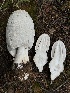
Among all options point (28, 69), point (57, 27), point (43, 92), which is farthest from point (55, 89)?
point (57, 27)

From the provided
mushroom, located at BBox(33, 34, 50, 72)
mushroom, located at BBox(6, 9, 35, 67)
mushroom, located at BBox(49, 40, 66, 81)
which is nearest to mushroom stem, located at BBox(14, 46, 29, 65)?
mushroom, located at BBox(6, 9, 35, 67)

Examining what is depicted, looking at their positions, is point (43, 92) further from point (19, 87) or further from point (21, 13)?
point (21, 13)

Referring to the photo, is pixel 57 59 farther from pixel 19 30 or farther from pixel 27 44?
pixel 19 30

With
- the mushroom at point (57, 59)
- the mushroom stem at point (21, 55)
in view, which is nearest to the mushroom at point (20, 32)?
the mushroom stem at point (21, 55)

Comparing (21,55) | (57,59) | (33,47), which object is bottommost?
(57,59)

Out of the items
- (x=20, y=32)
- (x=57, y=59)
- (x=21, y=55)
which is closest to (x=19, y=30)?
(x=20, y=32)

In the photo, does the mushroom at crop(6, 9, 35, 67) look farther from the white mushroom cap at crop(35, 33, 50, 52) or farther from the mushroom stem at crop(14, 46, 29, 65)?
the white mushroom cap at crop(35, 33, 50, 52)
